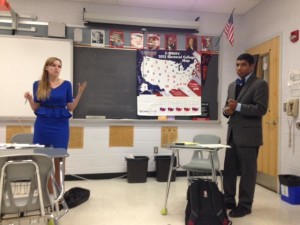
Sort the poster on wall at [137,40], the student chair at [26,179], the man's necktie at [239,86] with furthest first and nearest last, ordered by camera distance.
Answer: the poster on wall at [137,40]
the man's necktie at [239,86]
the student chair at [26,179]

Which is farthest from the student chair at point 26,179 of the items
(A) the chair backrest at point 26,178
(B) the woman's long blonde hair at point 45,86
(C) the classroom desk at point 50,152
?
(B) the woman's long blonde hair at point 45,86

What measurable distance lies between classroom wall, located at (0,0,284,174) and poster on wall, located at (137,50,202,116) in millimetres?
280

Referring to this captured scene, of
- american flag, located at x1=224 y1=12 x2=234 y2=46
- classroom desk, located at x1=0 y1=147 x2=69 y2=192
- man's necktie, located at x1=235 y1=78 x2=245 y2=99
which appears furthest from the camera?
american flag, located at x1=224 y1=12 x2=234 y2=46

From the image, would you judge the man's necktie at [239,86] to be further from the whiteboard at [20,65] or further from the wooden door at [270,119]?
the whiteboard at [20,65]

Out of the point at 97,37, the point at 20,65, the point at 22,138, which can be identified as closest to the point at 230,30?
the point at 97,37

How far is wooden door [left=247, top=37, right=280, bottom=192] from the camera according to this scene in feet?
12.9

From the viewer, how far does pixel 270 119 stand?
4.06 meters

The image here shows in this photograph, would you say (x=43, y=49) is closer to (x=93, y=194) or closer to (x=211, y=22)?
(x=93, y=194)

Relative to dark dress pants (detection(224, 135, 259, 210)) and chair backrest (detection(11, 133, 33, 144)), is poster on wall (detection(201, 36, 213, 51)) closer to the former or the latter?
dark dress pants (detection(224, 135, 259, 210))

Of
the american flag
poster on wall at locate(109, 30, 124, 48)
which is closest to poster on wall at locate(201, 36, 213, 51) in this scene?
the american flag

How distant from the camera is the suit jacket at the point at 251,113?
2.80 meters

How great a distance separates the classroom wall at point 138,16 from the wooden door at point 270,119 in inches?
10.3

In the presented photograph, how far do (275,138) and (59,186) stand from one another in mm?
A: 3076

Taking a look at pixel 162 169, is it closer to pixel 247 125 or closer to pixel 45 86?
pixel 247 125
